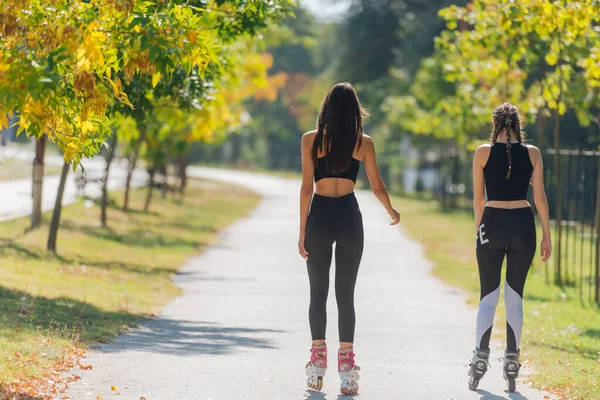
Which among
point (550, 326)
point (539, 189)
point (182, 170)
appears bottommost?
point (550, 326)

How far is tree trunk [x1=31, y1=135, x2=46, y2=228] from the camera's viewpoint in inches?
706

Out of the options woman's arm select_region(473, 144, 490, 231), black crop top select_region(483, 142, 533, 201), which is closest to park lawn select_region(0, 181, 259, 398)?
woman's arm select_region(473, 144, 490, 231)

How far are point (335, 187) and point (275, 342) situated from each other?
3.06m

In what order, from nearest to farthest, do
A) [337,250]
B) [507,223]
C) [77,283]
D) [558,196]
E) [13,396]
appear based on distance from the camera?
[13,396] → [337,250] → [507,223] → [77,283] → [558,196]

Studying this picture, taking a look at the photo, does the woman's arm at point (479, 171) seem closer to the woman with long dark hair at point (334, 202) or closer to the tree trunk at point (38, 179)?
the woman with long dark hair at point (334, 202)

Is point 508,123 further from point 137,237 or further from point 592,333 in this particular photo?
point 137,237

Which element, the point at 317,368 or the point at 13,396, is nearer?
the point at 13,396

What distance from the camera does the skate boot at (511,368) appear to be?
7.62m

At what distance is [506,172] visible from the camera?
765 cm

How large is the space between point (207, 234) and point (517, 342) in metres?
18.1

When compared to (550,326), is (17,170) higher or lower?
higher

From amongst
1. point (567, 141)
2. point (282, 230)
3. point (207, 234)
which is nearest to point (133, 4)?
point (207, 234)

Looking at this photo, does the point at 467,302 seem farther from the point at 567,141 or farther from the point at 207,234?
the point at 567,141

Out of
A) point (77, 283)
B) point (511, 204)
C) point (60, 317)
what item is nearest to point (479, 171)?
point (511, 204)
